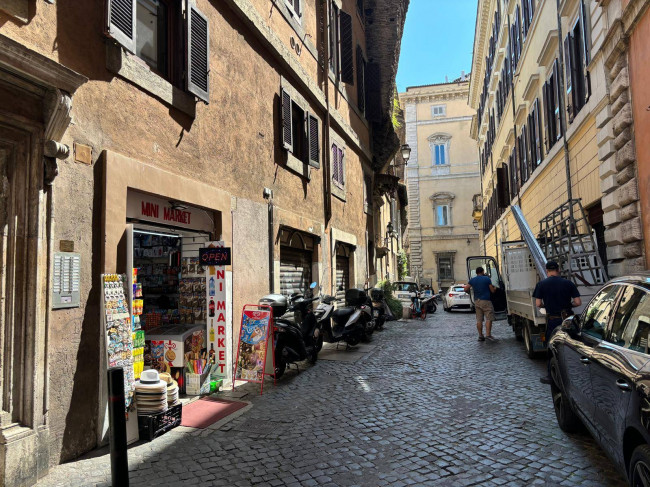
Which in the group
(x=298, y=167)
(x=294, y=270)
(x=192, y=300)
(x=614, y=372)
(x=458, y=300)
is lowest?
(x=458, y=300)

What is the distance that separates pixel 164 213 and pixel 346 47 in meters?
10.2

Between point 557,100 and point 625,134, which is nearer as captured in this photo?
point 625,134

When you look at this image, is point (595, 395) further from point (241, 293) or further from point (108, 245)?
point (241, 293)

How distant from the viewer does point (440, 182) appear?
140 ft

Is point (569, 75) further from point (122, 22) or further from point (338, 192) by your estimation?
point (122, 22)

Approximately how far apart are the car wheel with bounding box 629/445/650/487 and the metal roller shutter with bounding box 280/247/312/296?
7.19m

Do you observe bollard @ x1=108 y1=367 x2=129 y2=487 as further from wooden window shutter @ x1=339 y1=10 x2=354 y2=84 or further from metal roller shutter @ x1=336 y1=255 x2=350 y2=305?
wooden window shutter @ x1=339 y1=10 x2=354 y2=84

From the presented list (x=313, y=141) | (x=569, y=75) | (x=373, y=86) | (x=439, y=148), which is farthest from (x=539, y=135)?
(x=439, y=148)

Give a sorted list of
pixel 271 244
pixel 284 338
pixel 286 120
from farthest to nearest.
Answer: pixel 286 120
pixel 271 244
pixel 284 338

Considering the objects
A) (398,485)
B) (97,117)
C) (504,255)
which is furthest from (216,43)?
(504,255)

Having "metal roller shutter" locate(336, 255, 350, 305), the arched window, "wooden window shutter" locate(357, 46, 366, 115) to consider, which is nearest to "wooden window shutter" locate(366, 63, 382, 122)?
"wooden window shutter" locate(357, 46, 366, 115)

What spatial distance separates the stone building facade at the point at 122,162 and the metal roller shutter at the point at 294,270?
0.06m

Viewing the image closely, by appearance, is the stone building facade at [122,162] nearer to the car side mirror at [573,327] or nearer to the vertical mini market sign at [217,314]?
the vertical mini market sign at [217,314]

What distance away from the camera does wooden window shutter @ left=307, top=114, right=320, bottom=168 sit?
35.0 feet
